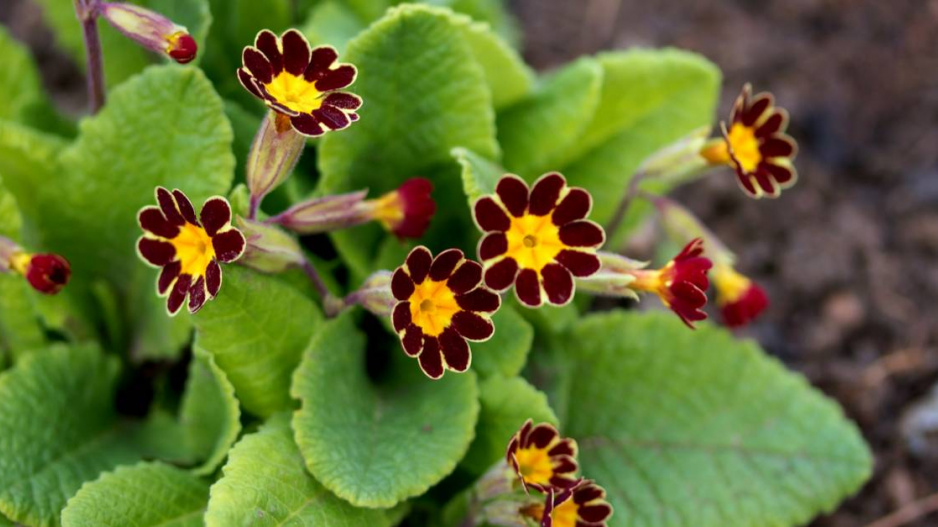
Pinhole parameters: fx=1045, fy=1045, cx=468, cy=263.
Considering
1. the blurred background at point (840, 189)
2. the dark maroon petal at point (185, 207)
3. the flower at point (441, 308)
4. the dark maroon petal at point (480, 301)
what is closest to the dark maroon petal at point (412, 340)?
the flower at point (441, 308)

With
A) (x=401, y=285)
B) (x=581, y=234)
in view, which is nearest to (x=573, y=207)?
(x=581, y=234)

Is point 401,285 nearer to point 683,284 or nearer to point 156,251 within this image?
point 156,251

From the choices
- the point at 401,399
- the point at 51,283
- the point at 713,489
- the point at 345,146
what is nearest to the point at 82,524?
the point at 51,283

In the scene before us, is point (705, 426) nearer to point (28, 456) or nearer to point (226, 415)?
point (226, 415)

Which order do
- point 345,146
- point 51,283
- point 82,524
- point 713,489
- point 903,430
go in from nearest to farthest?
point 82,524 < point 51,283 < point 345,146 < point 713,489 < point 903,430

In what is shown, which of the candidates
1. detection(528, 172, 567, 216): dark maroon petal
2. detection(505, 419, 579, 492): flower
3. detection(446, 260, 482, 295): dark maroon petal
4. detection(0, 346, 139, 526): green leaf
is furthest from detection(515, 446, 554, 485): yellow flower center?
detection(0, 346, 139, 526): green leaf

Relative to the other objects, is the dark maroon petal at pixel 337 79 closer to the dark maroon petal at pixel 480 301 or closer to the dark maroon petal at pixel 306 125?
the dark maroon petal at pixel 306 125
